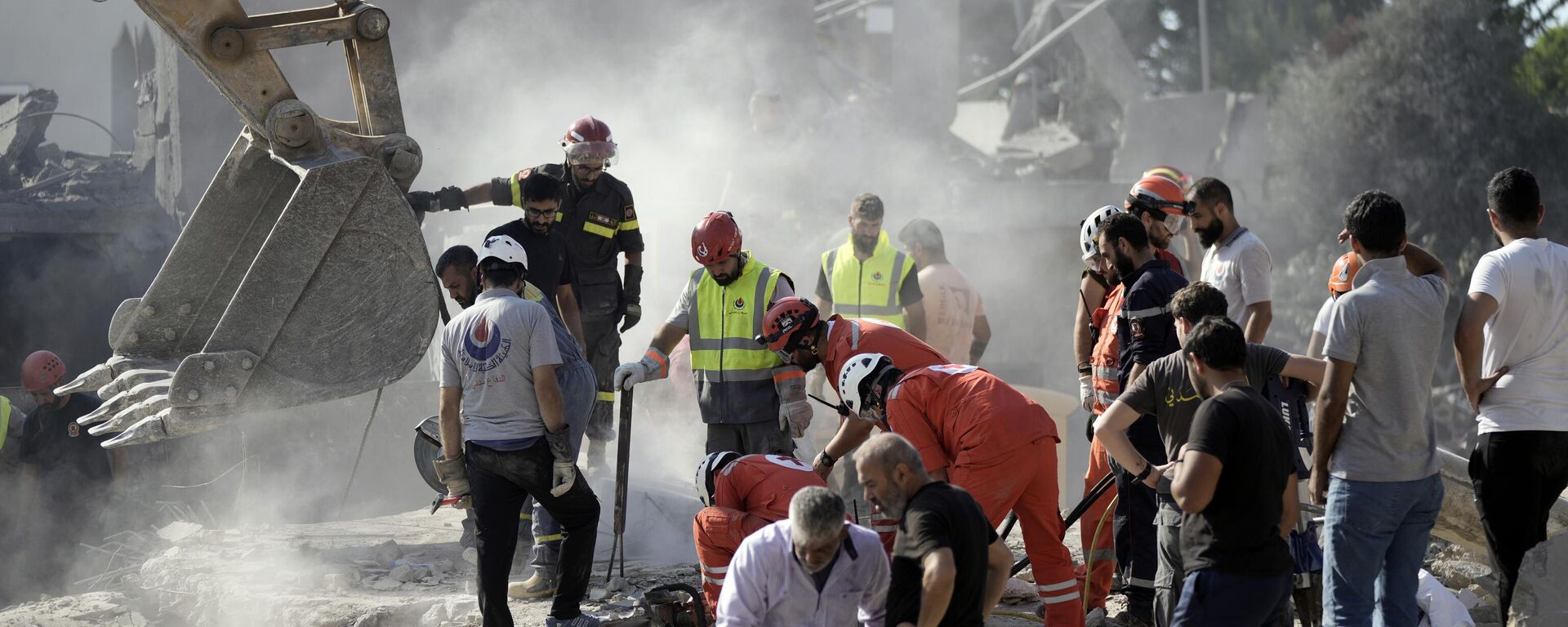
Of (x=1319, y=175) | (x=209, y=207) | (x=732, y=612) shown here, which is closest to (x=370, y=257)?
(x=209, y=207)

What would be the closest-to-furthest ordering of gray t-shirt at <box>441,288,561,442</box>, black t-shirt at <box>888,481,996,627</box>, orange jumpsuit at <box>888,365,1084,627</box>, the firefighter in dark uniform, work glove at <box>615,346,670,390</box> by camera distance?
black t-shirt at <box>888,481,996,627</box>
orange jumpsuit at <box>888,365,1084,627</box>
gray t-shirt at <box>441,288,561,442</box>
work glove at <box>615,346,670,390</box>
the firefighter in dark uniform

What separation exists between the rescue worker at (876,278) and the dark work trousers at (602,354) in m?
1.60

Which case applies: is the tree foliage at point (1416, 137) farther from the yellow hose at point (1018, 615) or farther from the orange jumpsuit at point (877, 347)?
the orange jumpsuit at point (877, 347)

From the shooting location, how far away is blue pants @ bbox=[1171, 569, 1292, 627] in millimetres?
4004

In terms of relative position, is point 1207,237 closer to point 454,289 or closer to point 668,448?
point 454,289

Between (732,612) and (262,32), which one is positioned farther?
(262,32)

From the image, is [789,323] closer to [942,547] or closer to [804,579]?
[804,579]

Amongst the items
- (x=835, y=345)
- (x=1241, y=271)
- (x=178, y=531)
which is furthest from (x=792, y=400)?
(x=178, y=531)

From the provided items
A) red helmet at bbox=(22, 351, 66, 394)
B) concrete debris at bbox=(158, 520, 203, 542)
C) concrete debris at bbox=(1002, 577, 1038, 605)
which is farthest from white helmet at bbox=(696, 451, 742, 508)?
red helmet at bbox=(22, 351, 66, 394)

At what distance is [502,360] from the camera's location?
17.7 ft

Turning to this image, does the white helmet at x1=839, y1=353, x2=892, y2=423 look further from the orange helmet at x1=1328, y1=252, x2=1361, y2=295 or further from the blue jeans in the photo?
the orange helmet at x1=1328, y1=252, x2=1361, y2=295

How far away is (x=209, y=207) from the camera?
7.00 m

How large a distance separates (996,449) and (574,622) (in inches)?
74.7

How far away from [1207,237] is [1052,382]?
12.9 m
